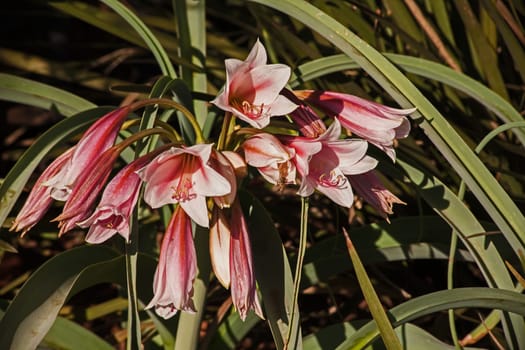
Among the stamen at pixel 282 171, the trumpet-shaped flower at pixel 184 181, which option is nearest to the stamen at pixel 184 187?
the trumpet-shaped flower at pixel 184 181

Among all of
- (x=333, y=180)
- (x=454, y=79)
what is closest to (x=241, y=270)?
(x=333, y=180)

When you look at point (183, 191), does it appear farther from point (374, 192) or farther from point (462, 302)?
point (462, 302)

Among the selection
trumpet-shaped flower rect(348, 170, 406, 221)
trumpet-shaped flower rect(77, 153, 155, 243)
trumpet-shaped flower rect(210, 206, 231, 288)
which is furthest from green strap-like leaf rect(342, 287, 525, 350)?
trumpet-shaped flower rect(77, 153, 155, 243)

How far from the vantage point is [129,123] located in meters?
1.03

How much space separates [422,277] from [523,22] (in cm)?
54

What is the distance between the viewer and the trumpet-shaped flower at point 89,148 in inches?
34.9

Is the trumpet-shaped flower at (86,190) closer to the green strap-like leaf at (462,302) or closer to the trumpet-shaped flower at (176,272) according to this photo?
the trumpet-shaped flower at (176,272)

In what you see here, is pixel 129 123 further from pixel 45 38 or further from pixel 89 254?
pixel 45 38

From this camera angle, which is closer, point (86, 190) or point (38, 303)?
point (86, 190)

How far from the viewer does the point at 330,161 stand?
0.92 meters

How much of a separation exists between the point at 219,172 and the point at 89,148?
155 mm

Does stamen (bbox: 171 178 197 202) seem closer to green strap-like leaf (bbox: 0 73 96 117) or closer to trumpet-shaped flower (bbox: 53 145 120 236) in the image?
trumpet-shaped flower (bbox: 53 145 120 236)

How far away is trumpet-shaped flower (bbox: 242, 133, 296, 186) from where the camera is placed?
871 millimetres

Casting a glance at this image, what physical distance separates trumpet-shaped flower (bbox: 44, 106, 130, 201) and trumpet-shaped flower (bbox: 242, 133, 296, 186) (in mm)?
159
